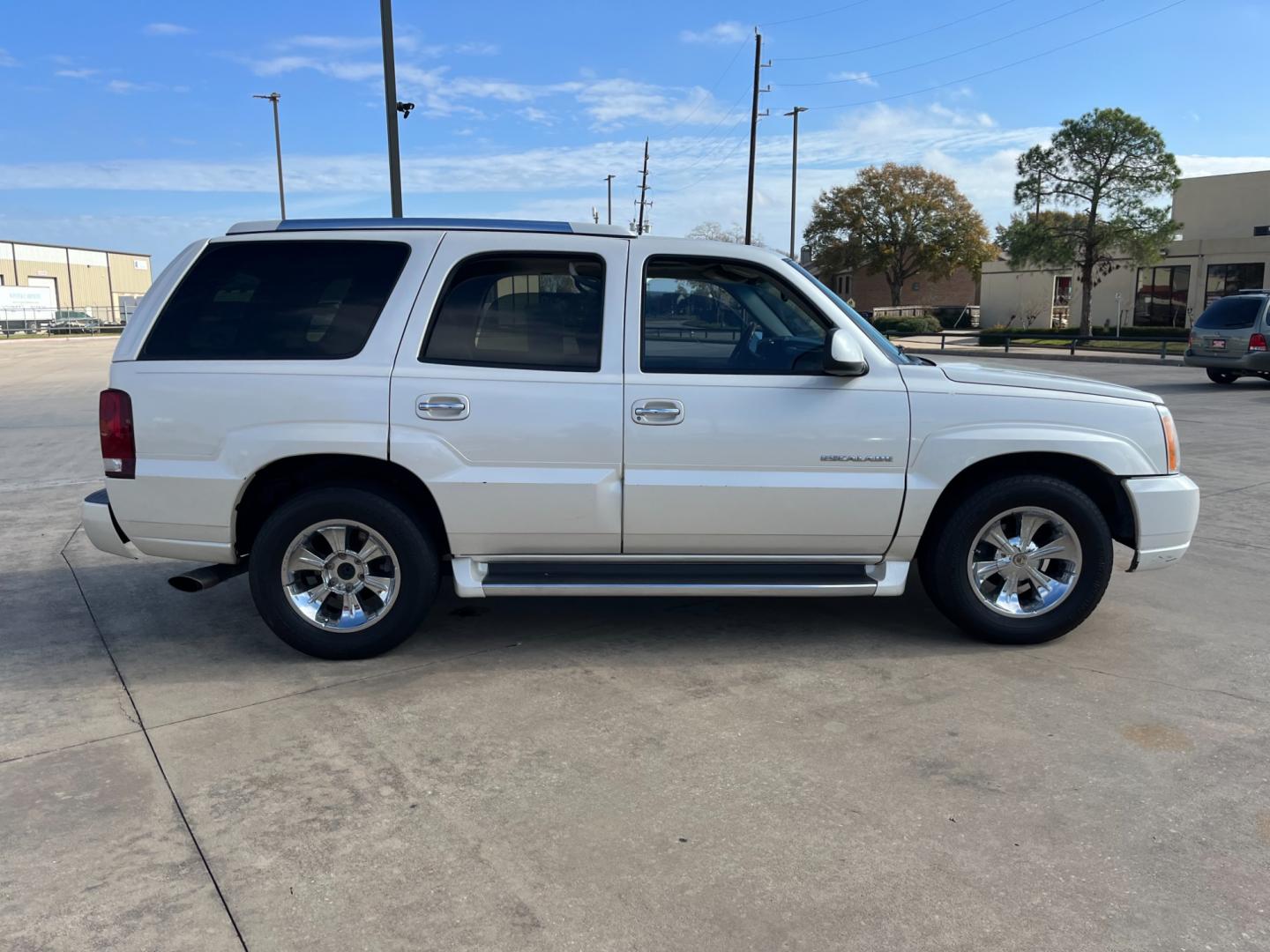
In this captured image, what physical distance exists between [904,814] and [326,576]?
2.77 metres

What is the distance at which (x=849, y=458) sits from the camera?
460 cm

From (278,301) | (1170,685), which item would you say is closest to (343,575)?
(278,301)

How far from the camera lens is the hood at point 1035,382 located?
475 centimetres

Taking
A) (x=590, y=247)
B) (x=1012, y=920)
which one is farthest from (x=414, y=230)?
(x=1012, y=920)

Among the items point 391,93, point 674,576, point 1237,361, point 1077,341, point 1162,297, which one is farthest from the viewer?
point 1162,297

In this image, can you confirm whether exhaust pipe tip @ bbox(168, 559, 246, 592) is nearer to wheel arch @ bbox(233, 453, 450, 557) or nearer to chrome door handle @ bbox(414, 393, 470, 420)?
wheel arch @ bbox(233, 453, 450, 557)

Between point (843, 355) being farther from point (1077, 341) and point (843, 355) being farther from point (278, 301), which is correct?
point (1077, 341)

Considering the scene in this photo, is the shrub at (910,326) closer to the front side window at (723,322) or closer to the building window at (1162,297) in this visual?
the building window at (1162,297)

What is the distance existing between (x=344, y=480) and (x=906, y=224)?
6097cm

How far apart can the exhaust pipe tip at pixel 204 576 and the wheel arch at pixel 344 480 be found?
121 millimetres

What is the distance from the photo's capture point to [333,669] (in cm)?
466

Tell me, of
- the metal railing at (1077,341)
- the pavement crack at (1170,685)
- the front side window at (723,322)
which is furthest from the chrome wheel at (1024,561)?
the metal railing at (1077,341)

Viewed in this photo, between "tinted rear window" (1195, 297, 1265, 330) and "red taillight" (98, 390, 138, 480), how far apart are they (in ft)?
64.4

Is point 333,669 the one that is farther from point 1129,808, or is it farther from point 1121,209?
point 1121,209
